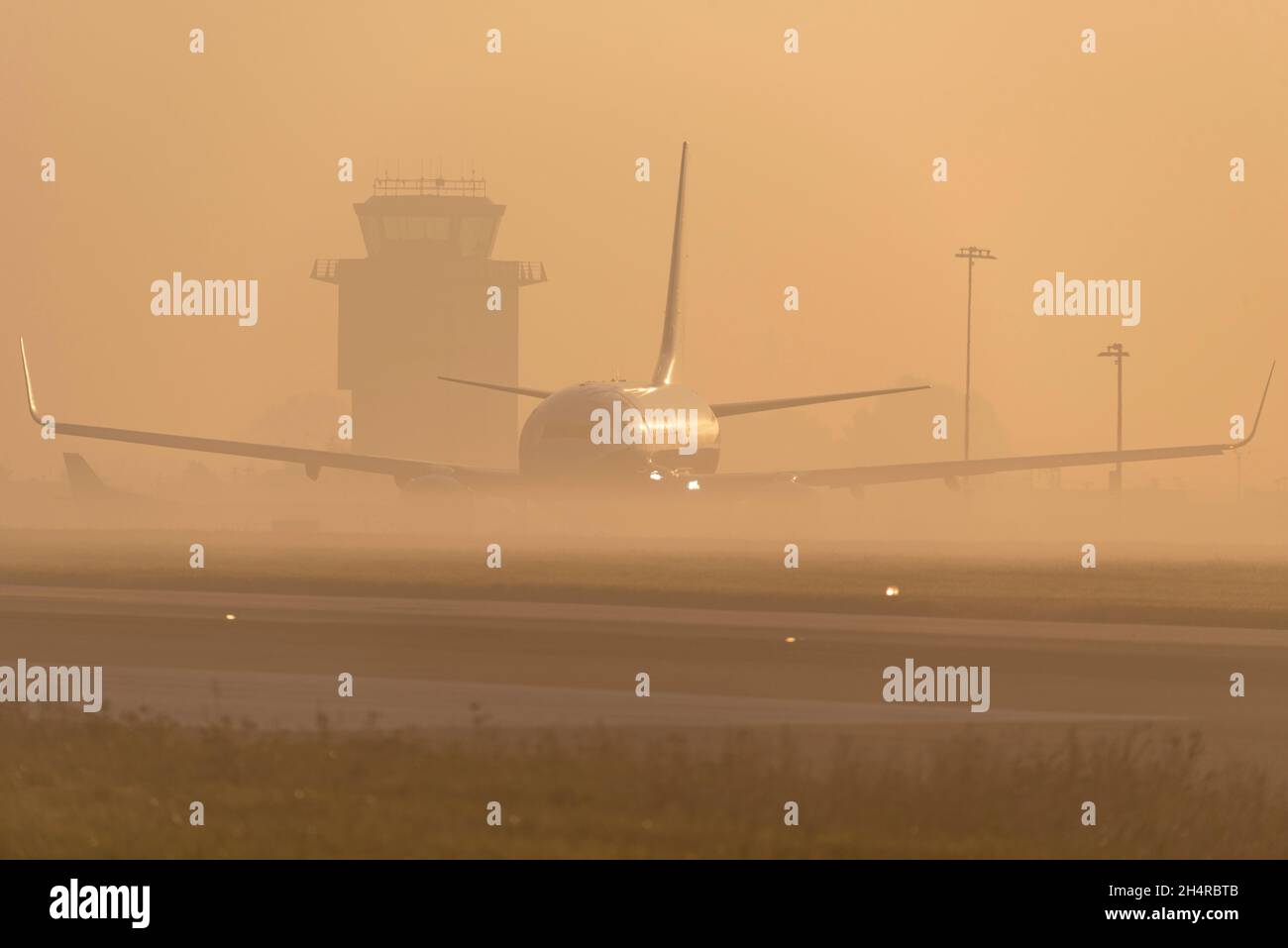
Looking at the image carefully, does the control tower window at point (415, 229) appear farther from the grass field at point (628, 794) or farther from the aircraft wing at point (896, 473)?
the grass field at point (628, 794)

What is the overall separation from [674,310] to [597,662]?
64.0m

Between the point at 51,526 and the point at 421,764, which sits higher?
the point at 51,526

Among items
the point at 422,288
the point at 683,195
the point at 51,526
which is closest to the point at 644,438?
the point at 683,195

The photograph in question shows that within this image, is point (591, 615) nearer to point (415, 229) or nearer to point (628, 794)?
point (628, 794)

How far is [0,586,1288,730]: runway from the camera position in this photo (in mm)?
26750

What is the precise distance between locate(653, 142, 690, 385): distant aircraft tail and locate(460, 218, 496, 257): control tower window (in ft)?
Answer: 177

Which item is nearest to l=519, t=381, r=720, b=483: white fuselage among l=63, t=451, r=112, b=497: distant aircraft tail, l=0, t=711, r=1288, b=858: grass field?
l=63, t=451, r=112, b=497: distant aircraft tail

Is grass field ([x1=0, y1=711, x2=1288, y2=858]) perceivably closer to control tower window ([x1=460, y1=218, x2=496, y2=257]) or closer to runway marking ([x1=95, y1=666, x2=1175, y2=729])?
runway marking ([x1=95, y1=666, x2=1175, y2=729])

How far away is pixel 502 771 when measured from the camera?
70.7 feet

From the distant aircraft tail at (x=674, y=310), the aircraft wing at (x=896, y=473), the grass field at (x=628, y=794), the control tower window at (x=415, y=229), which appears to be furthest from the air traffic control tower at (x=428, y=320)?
the grass field at (x=628, y=794)

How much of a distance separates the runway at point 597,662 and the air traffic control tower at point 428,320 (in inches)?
4133

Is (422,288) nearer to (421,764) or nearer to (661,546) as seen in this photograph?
(661,546)

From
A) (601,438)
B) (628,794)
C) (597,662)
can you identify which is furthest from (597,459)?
(628,794)
